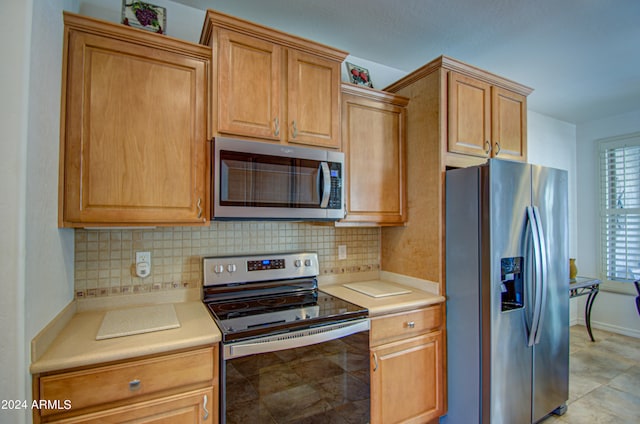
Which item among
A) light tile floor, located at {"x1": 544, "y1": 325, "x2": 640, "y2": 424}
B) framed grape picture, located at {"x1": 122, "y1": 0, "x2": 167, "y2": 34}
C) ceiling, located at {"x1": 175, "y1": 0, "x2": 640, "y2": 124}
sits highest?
ceiling, located at {"x1": 175, "y1": 0, "x2": 640, "y2": 124}

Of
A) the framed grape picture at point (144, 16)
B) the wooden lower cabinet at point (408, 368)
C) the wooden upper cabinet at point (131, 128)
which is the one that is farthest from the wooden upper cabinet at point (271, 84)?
the wooden lower cabinet at point (408, 368)

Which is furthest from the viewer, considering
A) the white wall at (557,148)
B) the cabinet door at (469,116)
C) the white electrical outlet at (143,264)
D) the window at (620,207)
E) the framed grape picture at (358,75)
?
the white wall at (557,148)

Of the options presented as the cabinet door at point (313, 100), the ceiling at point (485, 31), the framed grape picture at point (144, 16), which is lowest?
the cabinet door at point (313, 100)

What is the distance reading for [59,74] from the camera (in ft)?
4.41

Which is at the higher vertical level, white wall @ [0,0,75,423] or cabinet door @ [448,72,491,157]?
cabinet door @ [448,72,491,157]

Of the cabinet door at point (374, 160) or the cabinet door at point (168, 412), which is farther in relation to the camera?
the cabinet door at point (374, 160)

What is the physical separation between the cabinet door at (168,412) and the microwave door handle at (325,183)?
109 centimetres

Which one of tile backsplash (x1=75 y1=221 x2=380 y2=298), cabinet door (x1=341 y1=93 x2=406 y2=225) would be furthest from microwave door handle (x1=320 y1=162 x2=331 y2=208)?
tile backsplash (x1=75 y1=221 x2=380 y2=298)

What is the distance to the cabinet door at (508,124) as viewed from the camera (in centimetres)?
229

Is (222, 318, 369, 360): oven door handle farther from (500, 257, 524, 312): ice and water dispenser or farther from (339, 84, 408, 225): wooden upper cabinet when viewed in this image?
(500, 257, 524, 312): ice and water dispenser

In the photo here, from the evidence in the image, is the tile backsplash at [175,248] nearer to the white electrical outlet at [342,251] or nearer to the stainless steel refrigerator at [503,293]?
the white electrical outlet at [342,251]

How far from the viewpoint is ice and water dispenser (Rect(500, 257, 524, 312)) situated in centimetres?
189

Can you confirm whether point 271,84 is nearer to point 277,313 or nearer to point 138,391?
point 277,313

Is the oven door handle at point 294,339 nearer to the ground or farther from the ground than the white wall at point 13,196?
nearer to the ground
